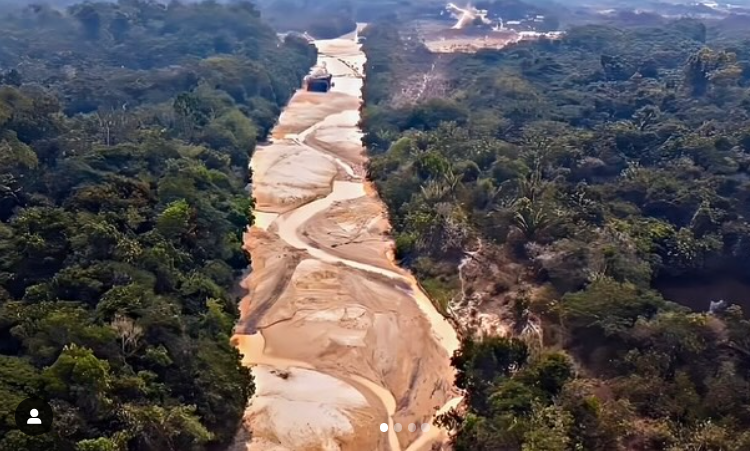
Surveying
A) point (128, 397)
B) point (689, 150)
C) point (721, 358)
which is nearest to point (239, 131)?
point (689, 150)

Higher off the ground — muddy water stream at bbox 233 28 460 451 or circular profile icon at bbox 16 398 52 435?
circular profile icon at bbox 16 398 52 435

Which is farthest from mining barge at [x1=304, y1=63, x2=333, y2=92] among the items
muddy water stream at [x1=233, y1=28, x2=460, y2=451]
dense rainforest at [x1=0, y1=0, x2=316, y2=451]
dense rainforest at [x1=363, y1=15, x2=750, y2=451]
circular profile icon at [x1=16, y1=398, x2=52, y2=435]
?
circular profile icon at [x1=16, y1=398, x2=52, y2=435]

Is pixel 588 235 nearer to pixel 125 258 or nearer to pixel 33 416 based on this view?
pixel 125 258

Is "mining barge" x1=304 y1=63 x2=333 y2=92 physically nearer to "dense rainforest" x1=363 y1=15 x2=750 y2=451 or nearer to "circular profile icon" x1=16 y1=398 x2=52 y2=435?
"dense rainforest" x1=363 y1=15 x2=750 y2=451

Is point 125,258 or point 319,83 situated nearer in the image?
point 125,258

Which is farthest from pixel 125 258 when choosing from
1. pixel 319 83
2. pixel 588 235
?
pixel 319 83

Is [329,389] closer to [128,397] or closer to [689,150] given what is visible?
[128,397]

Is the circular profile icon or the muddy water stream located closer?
the circular profile icon
